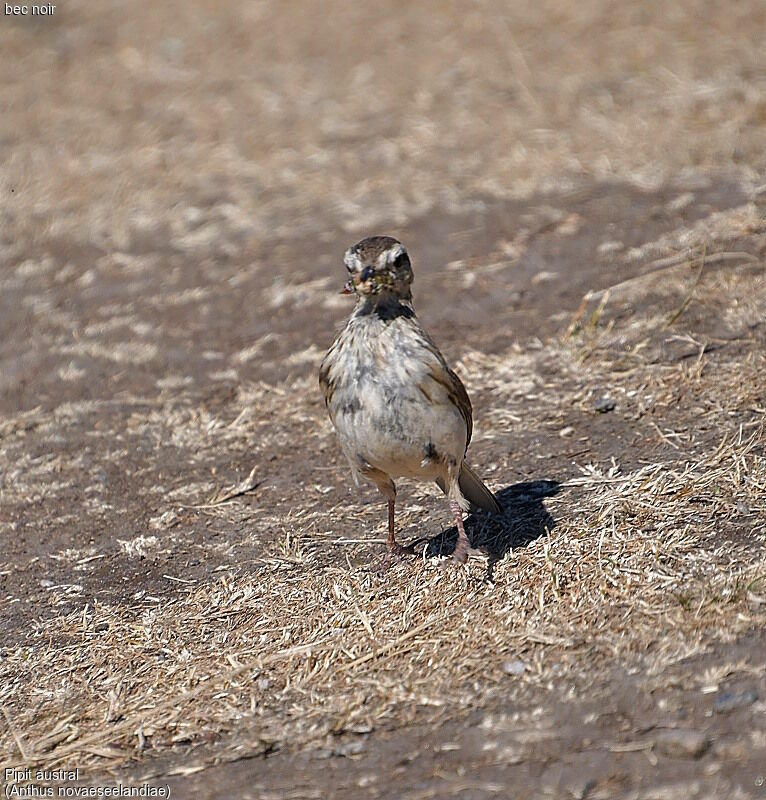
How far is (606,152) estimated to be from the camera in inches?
433

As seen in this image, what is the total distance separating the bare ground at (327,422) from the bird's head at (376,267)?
1.41 metres

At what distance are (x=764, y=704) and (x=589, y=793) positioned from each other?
2.49 feet

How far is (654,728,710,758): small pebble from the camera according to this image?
4418mm

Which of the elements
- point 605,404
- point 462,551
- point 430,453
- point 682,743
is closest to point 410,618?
point 462,551

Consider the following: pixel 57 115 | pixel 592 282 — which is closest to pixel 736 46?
pixel 592 282

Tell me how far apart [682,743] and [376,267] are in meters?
2.40

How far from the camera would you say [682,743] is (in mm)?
4449

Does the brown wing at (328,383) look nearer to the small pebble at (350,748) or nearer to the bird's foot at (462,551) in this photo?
the bird's foot at (462,551)

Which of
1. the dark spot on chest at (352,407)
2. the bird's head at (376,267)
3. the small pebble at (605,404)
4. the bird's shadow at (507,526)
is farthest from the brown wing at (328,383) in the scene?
the small pebble at (605,404)

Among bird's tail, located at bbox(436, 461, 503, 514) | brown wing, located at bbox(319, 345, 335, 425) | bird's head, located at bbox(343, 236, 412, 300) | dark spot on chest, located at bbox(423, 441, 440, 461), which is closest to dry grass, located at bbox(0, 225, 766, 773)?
bird's tail, located at bbox(436, 461, 503, 514)

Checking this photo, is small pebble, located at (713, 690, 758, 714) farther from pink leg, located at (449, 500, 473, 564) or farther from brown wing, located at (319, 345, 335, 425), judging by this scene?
brown wing, located at (319, 345, 335, 425)

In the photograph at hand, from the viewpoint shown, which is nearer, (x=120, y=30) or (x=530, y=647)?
(x=530, y=647)

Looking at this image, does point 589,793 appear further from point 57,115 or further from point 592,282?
point 57,115

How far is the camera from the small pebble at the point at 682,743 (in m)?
4.42
